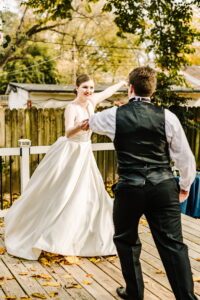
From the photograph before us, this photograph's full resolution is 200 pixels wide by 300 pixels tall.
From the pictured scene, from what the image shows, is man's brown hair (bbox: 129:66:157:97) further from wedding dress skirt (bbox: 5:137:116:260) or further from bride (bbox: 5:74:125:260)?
wedding dress skirt (bbox: 5:137:116:260)

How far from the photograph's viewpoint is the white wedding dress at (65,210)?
421cm

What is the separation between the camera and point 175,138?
2680 mm

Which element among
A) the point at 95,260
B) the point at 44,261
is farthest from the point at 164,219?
the point at 44,261

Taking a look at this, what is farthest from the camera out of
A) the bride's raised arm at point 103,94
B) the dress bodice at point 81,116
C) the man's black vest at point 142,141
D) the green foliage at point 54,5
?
the green foliage at point 54,5

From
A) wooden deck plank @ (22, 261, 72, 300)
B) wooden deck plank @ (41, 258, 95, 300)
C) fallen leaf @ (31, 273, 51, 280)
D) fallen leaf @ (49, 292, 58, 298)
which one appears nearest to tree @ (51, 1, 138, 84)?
wooden deck plank @ (22, 261, 72, 300)

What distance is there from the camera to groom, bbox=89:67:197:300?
2.65 m

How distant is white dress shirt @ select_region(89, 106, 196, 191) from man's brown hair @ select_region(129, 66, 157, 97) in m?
0.20

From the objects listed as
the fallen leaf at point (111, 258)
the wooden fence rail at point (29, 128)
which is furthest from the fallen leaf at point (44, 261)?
the wooden fence rail at point (29, 128)

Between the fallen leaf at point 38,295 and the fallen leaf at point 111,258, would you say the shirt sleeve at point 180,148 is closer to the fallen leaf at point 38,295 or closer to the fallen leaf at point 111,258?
the fallen leaf at point 38,295

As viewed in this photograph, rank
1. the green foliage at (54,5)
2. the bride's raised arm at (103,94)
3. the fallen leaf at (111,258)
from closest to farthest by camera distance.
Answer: the fallen leaf at (111,258) → the bride's raised arm at (103,94) → the green foliage at (54,5)

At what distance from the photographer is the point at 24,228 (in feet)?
14.7

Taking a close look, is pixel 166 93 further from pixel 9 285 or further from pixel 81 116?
pixel 9 285

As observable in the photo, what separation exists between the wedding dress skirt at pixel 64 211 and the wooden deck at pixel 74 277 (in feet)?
0.46

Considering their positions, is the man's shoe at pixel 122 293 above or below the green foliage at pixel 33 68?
below
